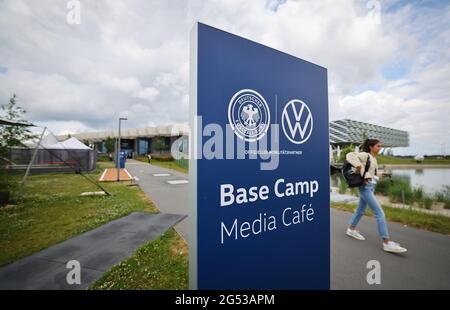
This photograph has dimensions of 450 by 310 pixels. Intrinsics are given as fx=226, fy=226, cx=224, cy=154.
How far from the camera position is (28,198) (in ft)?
26.9

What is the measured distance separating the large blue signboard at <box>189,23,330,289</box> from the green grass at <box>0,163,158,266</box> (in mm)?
3757

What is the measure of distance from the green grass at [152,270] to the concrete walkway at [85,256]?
18 cm

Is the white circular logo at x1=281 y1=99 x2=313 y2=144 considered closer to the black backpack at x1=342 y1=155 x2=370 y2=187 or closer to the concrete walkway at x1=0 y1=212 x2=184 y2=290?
the black backpack at x1=342 y1=155 x2=370 y2=187

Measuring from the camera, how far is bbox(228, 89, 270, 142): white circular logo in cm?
170

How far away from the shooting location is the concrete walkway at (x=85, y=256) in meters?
2.81

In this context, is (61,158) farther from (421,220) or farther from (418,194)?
(418,194)

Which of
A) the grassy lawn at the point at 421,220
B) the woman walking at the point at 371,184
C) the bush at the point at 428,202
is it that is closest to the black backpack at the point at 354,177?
the woman walking at the point at 371,184

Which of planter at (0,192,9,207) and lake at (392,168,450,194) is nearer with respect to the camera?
planter at (0,192,9,207)

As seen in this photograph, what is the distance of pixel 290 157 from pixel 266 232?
71 centimetres

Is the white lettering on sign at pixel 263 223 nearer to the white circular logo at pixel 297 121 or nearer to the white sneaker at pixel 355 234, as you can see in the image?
the white circular logo at pixel 297 121

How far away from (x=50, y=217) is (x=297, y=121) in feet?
21.9

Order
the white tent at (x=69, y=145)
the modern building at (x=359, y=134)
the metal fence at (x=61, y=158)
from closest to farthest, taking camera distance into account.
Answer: the metal fence at (x=61, y=158) < the white tent at (x=69, y=145) < the modern building at (x=359, y=134)

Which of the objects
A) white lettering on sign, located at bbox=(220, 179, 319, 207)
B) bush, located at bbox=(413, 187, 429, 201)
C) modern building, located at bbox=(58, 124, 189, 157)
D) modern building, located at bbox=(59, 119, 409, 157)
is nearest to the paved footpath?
white lettering on sign, located at bbox=(220, 179, 319, 207)
